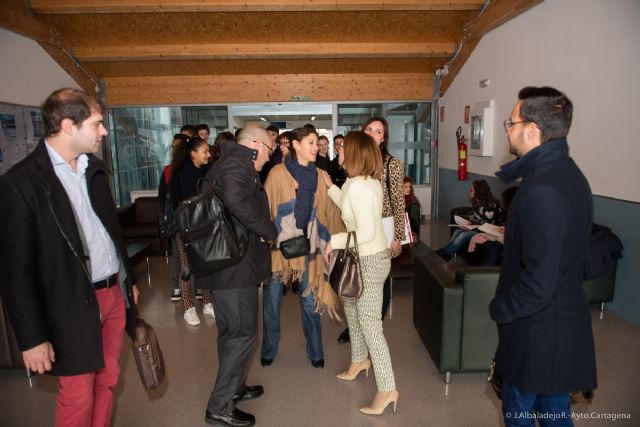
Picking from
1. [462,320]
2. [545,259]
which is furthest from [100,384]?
[462,320]

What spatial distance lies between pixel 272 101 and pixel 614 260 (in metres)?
6.42

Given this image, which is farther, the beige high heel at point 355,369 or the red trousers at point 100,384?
the beige high heel at point 355,369

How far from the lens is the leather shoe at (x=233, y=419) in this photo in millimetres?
2354

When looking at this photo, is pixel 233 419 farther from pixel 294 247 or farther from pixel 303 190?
pixel 303 190

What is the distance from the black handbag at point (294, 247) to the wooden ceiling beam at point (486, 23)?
4.39 m

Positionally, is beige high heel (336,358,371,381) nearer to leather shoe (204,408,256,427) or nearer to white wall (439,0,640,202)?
A: leather shoe (204,408,256,427)

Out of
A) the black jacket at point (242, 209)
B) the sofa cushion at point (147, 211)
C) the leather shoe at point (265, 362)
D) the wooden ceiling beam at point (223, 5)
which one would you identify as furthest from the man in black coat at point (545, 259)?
the sofa cushion at point (147, 211)

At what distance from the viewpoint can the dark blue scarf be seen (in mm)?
2723

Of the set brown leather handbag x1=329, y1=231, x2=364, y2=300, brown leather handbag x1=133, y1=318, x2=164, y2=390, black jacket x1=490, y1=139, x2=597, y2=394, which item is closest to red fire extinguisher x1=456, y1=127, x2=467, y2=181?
brown leather handbag x1=329, y1=231, x2=364, y2=300

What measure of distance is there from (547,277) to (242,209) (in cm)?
135

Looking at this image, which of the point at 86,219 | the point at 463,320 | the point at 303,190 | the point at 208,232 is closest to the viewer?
the point at 86,219

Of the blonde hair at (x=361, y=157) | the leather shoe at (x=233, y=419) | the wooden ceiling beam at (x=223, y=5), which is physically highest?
the wooden ceiling beam at (x=223, y=5)

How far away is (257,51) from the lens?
7348mm

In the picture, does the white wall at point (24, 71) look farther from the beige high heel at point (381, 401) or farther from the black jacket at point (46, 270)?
the beige high heel at point (381, 401)
